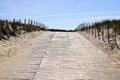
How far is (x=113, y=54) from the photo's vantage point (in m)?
17.1

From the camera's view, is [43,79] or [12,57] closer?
[43,79]

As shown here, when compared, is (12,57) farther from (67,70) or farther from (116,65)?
(116,65)

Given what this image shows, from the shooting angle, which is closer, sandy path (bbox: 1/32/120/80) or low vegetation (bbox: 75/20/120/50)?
sandy path (bbox: 1/32/120/80)

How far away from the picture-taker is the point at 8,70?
12.3m

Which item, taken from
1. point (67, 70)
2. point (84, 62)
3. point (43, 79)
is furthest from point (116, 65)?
point (43, 79)

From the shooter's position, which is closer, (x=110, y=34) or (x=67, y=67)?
(x=67, y=67)

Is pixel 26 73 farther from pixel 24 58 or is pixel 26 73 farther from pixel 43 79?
pixel 24 58

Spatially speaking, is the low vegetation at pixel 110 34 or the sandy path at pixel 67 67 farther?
the low vegetation at pixel 110 34

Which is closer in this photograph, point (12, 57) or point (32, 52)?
point (12, 57)

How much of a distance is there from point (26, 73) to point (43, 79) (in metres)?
1.17

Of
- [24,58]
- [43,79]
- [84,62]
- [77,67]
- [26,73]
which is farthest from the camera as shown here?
[24,58]

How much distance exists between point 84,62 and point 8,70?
12.5 feet

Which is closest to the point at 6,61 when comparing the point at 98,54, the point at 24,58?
the point at 24,58

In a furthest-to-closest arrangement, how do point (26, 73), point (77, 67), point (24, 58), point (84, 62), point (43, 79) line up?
point (24, 58) < point (84, 62) < point (77, 67) < point (26, 73) < point (43, 79)
